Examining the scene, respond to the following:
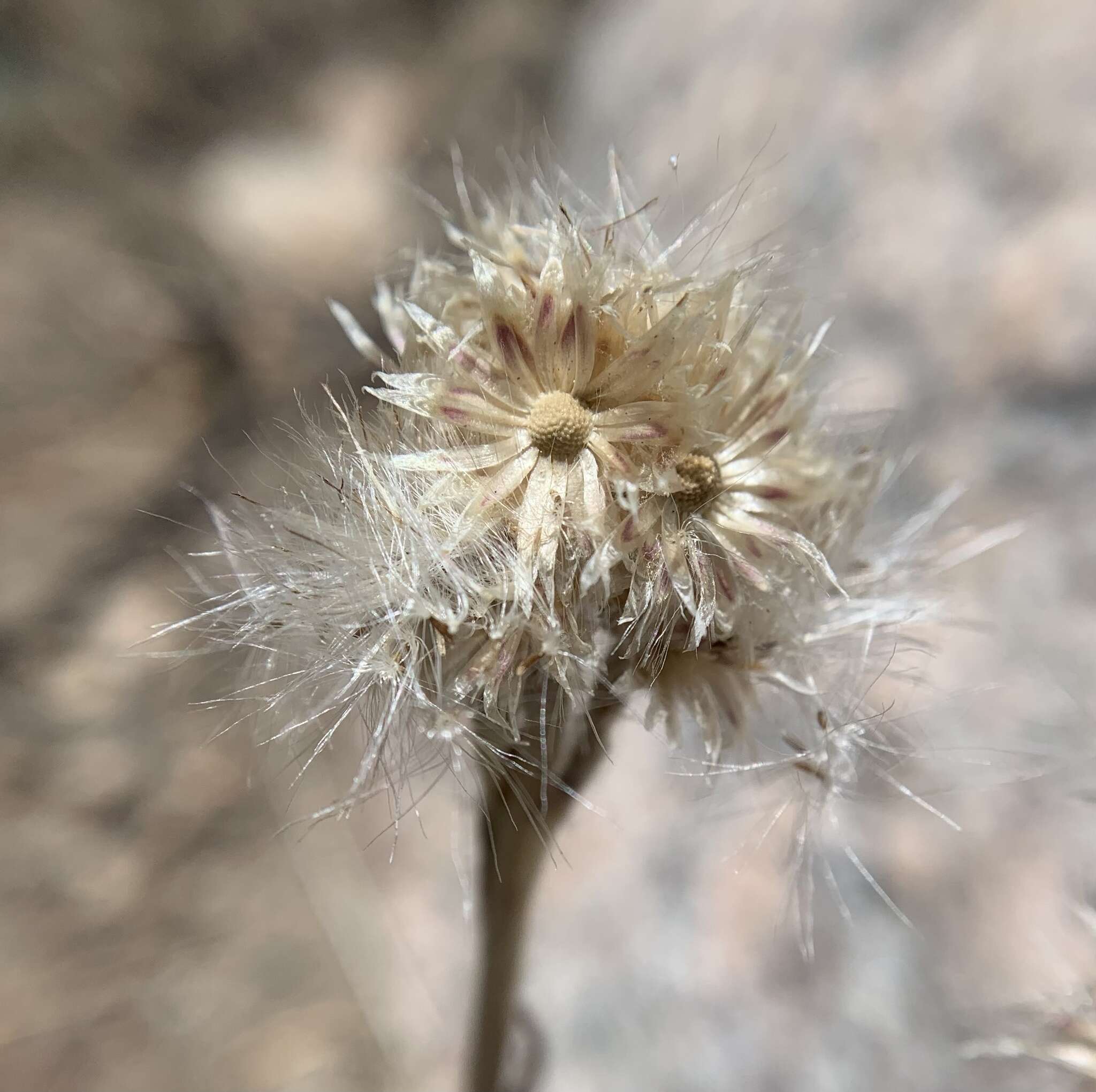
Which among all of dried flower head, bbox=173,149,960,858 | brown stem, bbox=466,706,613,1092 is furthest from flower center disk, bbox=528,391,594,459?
brown stem, bbox=466,706,613,1092

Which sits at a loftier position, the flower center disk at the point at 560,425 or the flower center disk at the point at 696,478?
the flower center disk at the point at 560,425

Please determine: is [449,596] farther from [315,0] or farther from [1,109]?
[315,0]

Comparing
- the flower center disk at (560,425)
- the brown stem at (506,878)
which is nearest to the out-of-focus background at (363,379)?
the brown stem at (506,878)

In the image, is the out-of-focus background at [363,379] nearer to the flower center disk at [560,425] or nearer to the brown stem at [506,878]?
the brown stem at [506,878]

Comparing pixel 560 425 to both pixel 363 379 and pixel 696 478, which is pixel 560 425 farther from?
pixel 363 379

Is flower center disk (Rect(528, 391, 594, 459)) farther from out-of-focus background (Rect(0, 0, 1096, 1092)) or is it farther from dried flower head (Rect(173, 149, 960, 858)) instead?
out-of-focus background (Rect(0, 0, 1096, 1092))

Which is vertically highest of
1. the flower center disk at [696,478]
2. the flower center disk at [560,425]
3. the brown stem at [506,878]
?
the flower center disk at [560,425]

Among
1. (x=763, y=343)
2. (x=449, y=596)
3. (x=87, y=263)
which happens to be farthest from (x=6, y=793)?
(x=763, y=343)
